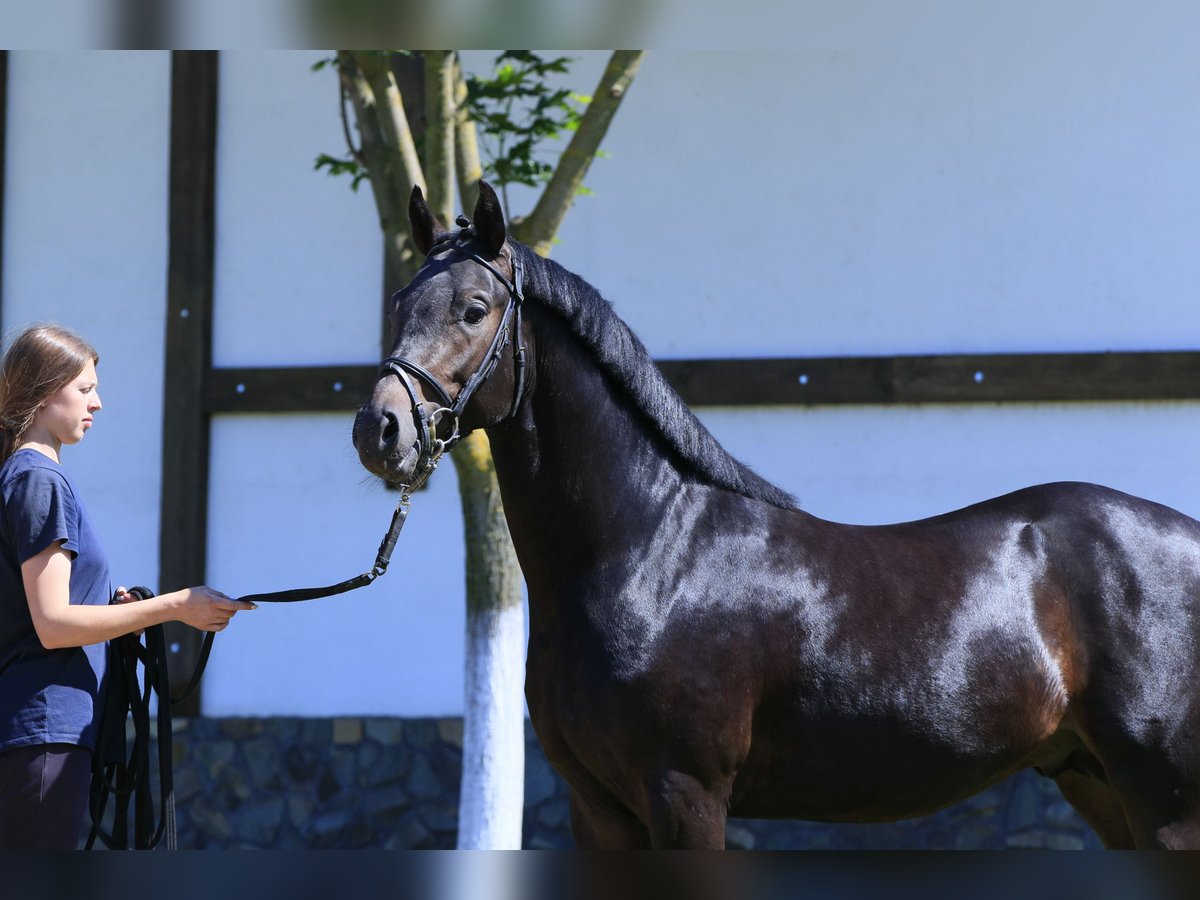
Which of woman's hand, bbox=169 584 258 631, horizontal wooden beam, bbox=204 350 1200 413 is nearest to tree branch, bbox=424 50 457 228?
horizontal wooden beam, bbox=204 350 1200 413

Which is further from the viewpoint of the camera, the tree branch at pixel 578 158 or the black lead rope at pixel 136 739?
the tree branch at pixel 578 158

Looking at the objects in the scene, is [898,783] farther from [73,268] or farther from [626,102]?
[73,268]

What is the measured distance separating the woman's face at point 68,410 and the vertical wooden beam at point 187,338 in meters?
4.17

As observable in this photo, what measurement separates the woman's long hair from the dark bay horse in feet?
1.88

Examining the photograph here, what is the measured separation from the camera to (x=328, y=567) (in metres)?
6.55

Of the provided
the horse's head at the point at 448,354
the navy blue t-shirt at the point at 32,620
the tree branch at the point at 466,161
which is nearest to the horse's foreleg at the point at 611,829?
the horse's head at the point at 448,354

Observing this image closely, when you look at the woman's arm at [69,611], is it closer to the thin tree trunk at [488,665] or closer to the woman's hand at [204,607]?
the woman's hand at [204,607]

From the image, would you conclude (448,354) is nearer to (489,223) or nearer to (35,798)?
(489,223)

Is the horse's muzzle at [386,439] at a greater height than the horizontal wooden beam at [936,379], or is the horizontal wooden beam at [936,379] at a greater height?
the horizontal wooden beam at [936,379]

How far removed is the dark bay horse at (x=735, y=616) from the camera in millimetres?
2643

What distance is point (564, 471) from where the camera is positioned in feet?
9.18

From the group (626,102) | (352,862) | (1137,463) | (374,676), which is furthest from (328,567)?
(352,862)

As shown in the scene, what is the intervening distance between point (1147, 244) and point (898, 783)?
13.8ft
